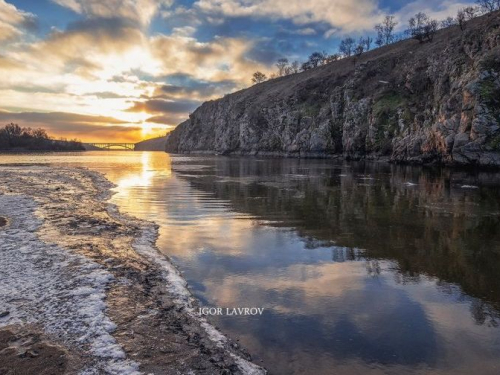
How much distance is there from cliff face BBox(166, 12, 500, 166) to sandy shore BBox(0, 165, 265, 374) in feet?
158

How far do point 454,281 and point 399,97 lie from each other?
7876 cm

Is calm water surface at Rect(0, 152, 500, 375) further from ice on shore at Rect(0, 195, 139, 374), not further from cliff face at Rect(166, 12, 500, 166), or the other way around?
cliff face at Rect(166, 12, 500, 166)

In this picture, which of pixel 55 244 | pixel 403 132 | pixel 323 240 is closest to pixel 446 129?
pixel 403 132

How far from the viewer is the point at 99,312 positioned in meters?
7.79

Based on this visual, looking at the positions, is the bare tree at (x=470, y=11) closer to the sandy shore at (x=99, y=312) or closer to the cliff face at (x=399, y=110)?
the cliff face at (x=399, y=110)

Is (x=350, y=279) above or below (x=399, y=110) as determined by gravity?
below

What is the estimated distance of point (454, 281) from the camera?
9.92m

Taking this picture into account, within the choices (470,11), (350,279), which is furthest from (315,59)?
(350,279)

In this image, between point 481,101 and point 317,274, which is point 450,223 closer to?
point 317,274

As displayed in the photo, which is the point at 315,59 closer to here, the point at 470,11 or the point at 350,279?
the point at 470,11

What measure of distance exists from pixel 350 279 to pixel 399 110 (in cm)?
7289

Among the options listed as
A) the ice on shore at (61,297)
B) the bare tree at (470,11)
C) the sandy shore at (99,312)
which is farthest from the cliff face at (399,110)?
the ice on shore at (61,297)

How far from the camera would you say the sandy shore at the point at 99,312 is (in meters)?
5.98

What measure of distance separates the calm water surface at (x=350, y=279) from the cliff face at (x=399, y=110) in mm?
32155
